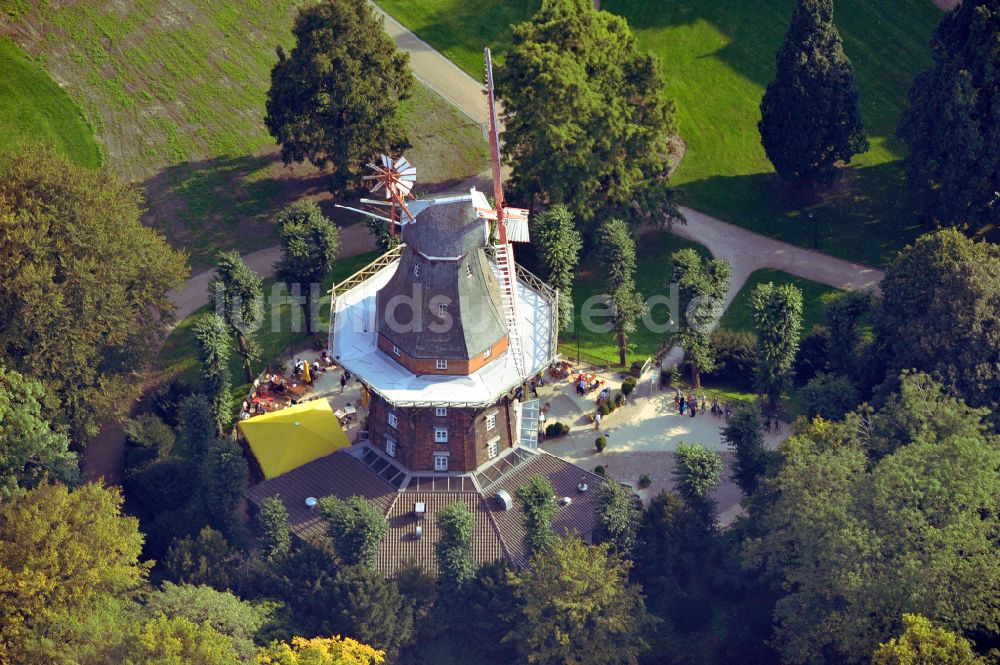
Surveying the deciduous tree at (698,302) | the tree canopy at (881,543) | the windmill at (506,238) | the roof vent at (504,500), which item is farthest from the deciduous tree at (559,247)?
the tree canopy at (881,543)

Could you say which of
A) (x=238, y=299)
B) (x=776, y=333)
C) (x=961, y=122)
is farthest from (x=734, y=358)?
(x=238, y=299)

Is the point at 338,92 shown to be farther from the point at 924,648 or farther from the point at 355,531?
the point at 924,648

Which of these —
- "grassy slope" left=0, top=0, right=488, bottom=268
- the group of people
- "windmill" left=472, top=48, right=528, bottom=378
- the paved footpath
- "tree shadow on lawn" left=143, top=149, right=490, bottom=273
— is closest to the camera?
"windmill" left=472, top=48, right=528, bottom=378

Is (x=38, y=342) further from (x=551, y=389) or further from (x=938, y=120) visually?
(x=938, y=120)

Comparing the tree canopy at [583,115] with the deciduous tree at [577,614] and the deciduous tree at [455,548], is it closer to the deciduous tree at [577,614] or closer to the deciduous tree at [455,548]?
the deciduous tree at [455,548]

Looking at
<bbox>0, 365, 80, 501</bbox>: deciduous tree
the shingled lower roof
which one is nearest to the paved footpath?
<bbox>0, 365, 80, 501</bbox>: deciduous tree

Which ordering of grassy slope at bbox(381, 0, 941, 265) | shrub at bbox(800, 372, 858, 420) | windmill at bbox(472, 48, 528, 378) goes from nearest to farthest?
windmill at bbox(472, 48, 528, 378) < shrub at bbox(800, 372, 858, 420) < grassy slope at bbox(381, 0, 941, 265)

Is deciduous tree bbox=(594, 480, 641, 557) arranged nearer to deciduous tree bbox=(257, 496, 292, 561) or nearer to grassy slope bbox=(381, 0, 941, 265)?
deciduous tree bbox=(257, 496, 292, 561)
